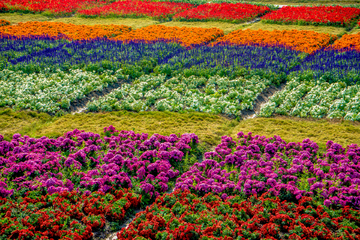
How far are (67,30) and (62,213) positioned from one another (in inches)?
826

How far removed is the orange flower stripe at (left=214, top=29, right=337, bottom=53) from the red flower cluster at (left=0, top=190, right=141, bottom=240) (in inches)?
599

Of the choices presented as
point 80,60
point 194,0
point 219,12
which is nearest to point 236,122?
point 80,60

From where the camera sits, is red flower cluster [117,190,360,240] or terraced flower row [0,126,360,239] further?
terraced flower row [0,126,360,239]

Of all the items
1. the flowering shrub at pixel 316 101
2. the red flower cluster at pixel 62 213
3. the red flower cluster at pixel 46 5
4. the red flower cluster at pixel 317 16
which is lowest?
the red flower cluster at pixel 62 213

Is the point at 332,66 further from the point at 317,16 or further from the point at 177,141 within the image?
the point at 317,16

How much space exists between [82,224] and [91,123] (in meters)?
5.38

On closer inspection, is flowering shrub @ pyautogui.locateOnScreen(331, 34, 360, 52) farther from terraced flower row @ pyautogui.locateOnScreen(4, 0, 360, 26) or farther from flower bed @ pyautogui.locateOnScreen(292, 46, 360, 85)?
terraced flower row @ pyautogui.locateOnScreen(4, 0, 360, 26)

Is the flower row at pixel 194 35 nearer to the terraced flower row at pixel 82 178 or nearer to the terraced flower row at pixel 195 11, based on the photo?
the terraced flower row at pixel 195 11

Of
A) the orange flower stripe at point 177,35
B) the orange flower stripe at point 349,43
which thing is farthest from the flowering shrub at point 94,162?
the orange flower stripe at point 349,43

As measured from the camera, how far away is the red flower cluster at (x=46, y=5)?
33.8 metres

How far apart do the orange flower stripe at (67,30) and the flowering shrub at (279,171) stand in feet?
55.6

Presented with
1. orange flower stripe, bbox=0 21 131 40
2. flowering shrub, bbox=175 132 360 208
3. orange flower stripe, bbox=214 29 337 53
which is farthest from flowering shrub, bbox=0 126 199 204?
orange flower stripe, bbox=0 21 131 40

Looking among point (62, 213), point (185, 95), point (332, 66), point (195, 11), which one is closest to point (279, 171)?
point (62, 213)

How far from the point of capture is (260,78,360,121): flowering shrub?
1144 centimetres
